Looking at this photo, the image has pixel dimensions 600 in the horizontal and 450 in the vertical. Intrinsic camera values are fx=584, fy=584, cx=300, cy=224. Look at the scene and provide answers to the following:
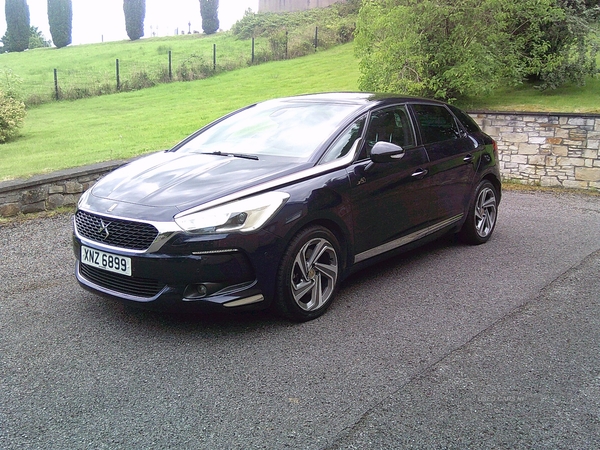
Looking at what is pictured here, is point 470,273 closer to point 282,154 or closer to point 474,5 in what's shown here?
point 282,154

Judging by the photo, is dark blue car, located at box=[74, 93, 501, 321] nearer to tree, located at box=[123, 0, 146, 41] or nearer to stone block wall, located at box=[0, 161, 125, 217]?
stone block wall, located at box=[0, 161, 125, 217]

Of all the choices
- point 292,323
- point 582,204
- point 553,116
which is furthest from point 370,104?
point 553,116

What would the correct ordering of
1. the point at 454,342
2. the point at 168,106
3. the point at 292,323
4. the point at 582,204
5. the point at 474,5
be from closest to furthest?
the point at 454,342 < the point at 292,323 < the point at 582,204 < the point at 474,5 < the point at 168,106

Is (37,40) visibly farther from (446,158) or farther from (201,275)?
(201,275)

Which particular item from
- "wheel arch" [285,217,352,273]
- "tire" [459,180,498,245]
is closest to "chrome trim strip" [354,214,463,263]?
"wheel arch" [285,217,352,273]

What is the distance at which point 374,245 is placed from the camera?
4.91 m

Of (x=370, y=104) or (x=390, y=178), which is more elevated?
(x=370, y=104)

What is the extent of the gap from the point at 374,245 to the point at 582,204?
613 centimetres

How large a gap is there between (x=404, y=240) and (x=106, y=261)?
2.61m

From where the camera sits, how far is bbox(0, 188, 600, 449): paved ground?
9.56 ft

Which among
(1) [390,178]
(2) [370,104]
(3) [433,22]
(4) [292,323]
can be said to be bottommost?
(4) [292,323]

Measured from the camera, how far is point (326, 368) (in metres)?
3.58

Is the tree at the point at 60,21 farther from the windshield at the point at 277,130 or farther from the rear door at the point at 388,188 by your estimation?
the rear door at the point at 388,188

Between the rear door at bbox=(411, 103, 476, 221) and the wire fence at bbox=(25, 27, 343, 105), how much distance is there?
20323mm
